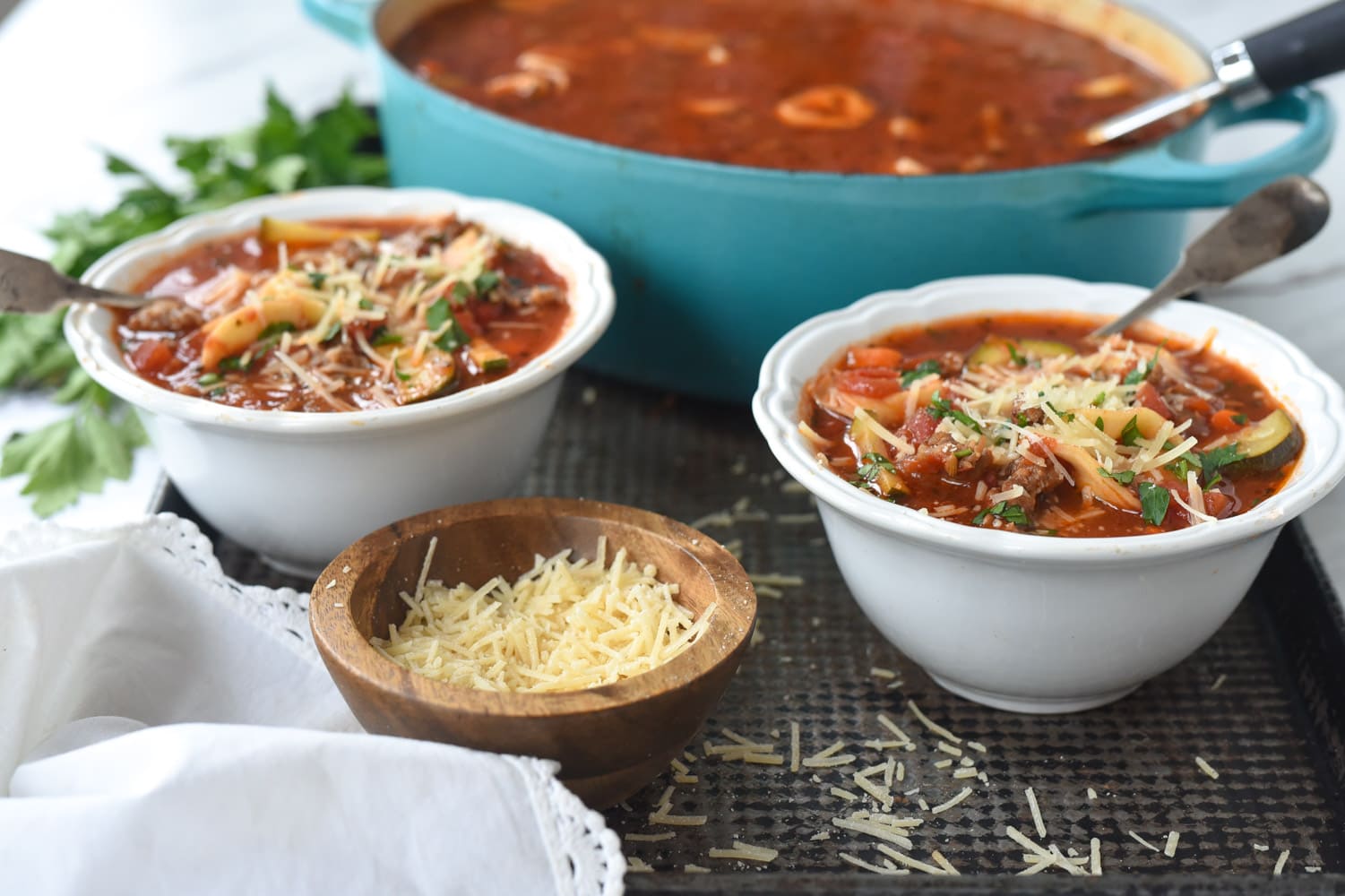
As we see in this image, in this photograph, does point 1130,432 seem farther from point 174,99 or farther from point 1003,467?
point 174,99

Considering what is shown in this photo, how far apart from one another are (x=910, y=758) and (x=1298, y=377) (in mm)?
829

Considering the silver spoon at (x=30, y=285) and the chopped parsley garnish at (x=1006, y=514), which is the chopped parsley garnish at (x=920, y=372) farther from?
the silver spoon at (x=30, y=285)

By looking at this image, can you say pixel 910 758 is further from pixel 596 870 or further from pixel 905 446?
pixel 596 870

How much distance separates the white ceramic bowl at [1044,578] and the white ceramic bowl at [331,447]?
409 mm

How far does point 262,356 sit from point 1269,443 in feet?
4.95

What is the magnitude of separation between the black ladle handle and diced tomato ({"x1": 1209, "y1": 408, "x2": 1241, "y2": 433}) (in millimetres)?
869

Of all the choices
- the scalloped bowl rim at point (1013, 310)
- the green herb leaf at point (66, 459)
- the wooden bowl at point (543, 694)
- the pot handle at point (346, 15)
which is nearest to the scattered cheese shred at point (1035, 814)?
the scalloped bowl rim at point (1013, 310)

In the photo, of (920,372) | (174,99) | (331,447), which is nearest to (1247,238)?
(920,372)

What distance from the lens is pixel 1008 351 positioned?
87.3 inches

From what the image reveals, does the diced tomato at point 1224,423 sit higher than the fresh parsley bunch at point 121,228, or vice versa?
the diced tomato at point 1224,423

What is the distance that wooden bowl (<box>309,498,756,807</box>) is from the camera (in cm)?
167

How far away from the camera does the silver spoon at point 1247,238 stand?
2.33 metres

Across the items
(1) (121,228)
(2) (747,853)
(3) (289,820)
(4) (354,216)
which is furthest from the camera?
(1) (121,228)

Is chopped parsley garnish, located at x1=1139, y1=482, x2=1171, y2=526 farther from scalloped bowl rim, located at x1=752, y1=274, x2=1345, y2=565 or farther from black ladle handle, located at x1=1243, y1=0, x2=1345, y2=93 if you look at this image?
black ladle handle, located at x1=1243, y1=0, x2=1345, y2=93
